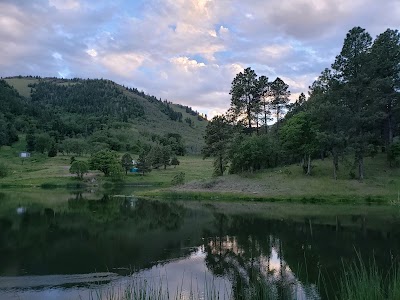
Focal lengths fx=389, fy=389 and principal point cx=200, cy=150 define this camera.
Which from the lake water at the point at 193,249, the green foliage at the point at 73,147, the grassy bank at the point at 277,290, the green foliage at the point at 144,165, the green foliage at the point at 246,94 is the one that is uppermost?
the green foliage at the point at 246,94

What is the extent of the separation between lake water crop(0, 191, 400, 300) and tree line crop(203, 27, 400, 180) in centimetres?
1502

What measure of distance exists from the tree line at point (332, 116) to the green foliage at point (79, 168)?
51.8m

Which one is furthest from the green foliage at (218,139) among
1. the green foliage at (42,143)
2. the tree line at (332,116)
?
the green foliage at (42,143)

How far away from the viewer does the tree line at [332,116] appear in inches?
2308

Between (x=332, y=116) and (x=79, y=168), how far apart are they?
254 ft

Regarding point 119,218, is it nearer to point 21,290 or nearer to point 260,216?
point 260,216

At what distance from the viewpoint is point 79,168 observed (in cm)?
11362

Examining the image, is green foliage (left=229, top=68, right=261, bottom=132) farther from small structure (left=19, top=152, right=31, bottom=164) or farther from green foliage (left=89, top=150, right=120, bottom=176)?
small structure (left=19, top=152, right=31, bottom=164)

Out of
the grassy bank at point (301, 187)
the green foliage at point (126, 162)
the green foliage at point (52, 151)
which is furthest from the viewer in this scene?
the green foliage at point (52, 151)

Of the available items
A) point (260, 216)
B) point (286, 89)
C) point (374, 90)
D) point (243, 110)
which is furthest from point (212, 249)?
point (286, 89)

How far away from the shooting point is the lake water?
19406 millimetres

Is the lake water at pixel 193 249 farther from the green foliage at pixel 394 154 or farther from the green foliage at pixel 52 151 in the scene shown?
the green foliage at pixel 52 151

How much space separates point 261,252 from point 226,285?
323 inches

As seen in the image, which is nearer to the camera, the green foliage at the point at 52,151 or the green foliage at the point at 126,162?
the green foliage at the point at 126,162
